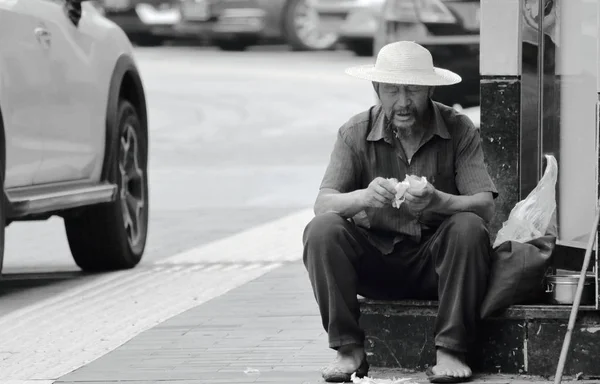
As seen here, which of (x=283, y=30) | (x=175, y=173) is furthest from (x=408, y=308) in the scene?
(x=283, y=30)

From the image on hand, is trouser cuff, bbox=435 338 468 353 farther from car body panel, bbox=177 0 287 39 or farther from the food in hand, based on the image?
car body panel, bbox=177 0 287 39

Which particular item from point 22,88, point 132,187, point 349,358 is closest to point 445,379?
point 349,358

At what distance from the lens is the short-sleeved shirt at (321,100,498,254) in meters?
5.69

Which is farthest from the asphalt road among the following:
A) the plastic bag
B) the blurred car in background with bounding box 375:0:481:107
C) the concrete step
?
the plastic bag

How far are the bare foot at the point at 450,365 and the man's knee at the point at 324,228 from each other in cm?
55

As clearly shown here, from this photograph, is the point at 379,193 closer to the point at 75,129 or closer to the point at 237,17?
the point at 75,129

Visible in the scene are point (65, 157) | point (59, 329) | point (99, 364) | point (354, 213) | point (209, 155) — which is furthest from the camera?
point (209, 155)

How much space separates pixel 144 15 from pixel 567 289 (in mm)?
19575

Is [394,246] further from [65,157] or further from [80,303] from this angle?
[65,157]

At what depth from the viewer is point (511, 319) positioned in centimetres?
565

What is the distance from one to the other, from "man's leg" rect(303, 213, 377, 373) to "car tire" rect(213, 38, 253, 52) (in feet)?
63.5

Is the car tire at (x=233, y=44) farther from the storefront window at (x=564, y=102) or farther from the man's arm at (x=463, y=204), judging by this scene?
the man's arm at (x=463, y=204)

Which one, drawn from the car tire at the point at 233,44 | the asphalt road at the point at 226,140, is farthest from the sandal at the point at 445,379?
the car tire at the point at 233,44

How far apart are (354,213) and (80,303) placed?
8.29 feet
